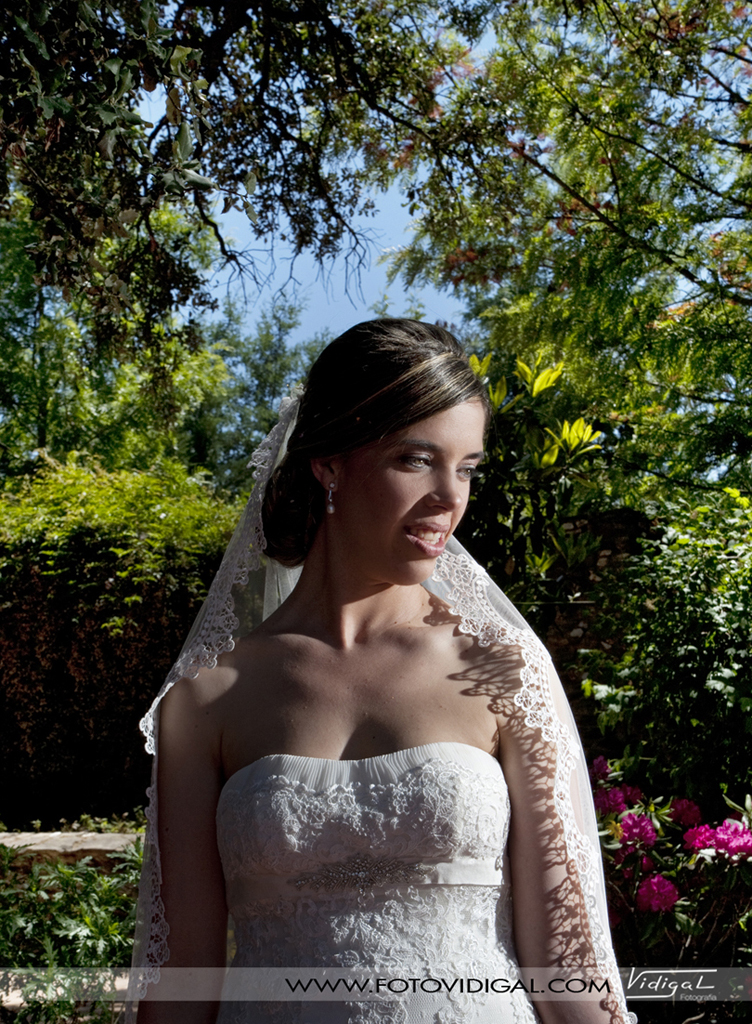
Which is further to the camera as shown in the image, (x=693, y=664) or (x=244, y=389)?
(x=244, y=389)

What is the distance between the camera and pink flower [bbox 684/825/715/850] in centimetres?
271

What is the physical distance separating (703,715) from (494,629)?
157 centimetres

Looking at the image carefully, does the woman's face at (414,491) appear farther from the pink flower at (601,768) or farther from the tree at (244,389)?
the tree at (244,389)

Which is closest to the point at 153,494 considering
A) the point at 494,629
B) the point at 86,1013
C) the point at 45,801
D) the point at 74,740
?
the point at 74,740

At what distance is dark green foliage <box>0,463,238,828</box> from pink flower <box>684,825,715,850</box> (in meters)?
3.48

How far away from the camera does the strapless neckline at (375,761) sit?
162cm

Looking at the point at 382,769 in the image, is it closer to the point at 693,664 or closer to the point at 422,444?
the point at 422,444

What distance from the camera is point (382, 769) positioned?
64.1 inches

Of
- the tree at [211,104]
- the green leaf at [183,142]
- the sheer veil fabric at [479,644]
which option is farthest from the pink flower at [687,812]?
the green leaf at [183,142]

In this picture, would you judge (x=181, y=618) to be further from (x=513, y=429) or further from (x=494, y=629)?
(x=494, y=629)

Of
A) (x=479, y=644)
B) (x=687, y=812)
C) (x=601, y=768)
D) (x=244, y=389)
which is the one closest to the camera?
(x=479, y=644)

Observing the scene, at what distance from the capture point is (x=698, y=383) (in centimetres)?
423

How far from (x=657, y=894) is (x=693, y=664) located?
2.62 feet

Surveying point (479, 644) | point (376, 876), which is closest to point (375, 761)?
point (376, 876)
